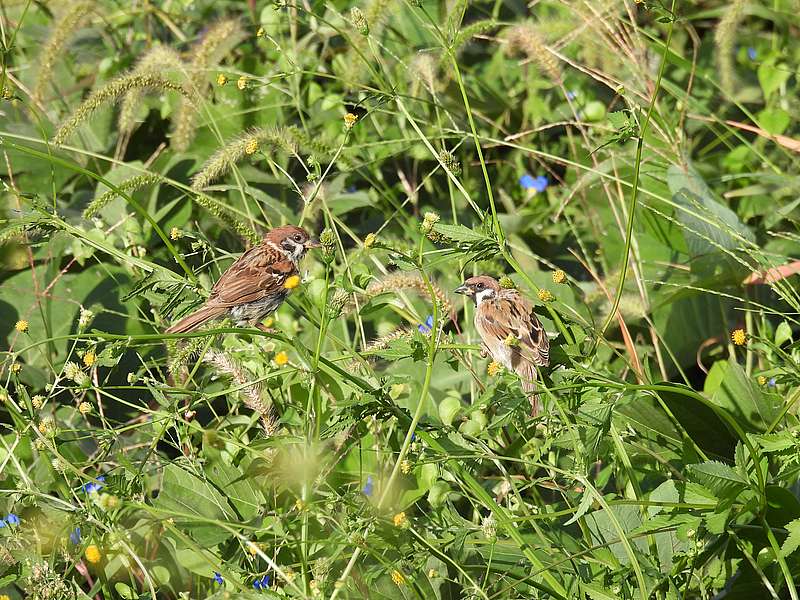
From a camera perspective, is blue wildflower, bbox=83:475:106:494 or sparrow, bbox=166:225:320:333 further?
sparrow, bbox=166:225:320:333

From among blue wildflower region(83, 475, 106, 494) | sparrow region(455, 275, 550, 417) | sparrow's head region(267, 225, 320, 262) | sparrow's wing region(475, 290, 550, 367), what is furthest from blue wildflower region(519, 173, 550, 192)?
blue wildflower region(83, 475, 106, 494)

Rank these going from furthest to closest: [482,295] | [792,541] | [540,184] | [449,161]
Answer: [540,184] < [482,295] < [449,161] < [792,541]

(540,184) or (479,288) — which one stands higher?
(479,288)

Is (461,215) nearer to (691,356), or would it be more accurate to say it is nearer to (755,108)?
(691,356)

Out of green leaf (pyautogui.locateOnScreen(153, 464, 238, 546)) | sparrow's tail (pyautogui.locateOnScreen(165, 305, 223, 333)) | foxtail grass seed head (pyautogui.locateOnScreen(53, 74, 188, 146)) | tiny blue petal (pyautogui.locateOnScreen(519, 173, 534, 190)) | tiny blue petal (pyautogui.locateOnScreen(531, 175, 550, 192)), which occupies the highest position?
foxtail grass seed head (pyautogui.locateOnScreen(53, 74, 188, 146))

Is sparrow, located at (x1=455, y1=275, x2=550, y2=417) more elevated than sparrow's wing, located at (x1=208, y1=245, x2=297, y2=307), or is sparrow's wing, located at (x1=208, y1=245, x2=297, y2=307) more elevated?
sparrow's wing, located at (x1=208, y1=245, x2=297, y2=307)

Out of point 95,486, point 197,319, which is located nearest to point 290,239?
point 197,319

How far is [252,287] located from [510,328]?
73 cm

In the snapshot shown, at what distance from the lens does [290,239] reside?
3031 mm

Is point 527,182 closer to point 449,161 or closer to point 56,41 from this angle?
point 56,41

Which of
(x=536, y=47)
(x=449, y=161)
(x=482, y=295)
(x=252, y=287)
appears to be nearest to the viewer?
(x=449, y=161)

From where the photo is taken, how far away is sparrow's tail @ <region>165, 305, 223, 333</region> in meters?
2.76

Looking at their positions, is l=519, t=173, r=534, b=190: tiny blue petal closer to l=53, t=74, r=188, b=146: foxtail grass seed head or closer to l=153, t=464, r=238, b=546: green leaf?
l=53, t=74, r=188, b=146: foxtail grass seed head

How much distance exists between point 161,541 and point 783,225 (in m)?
2.85
